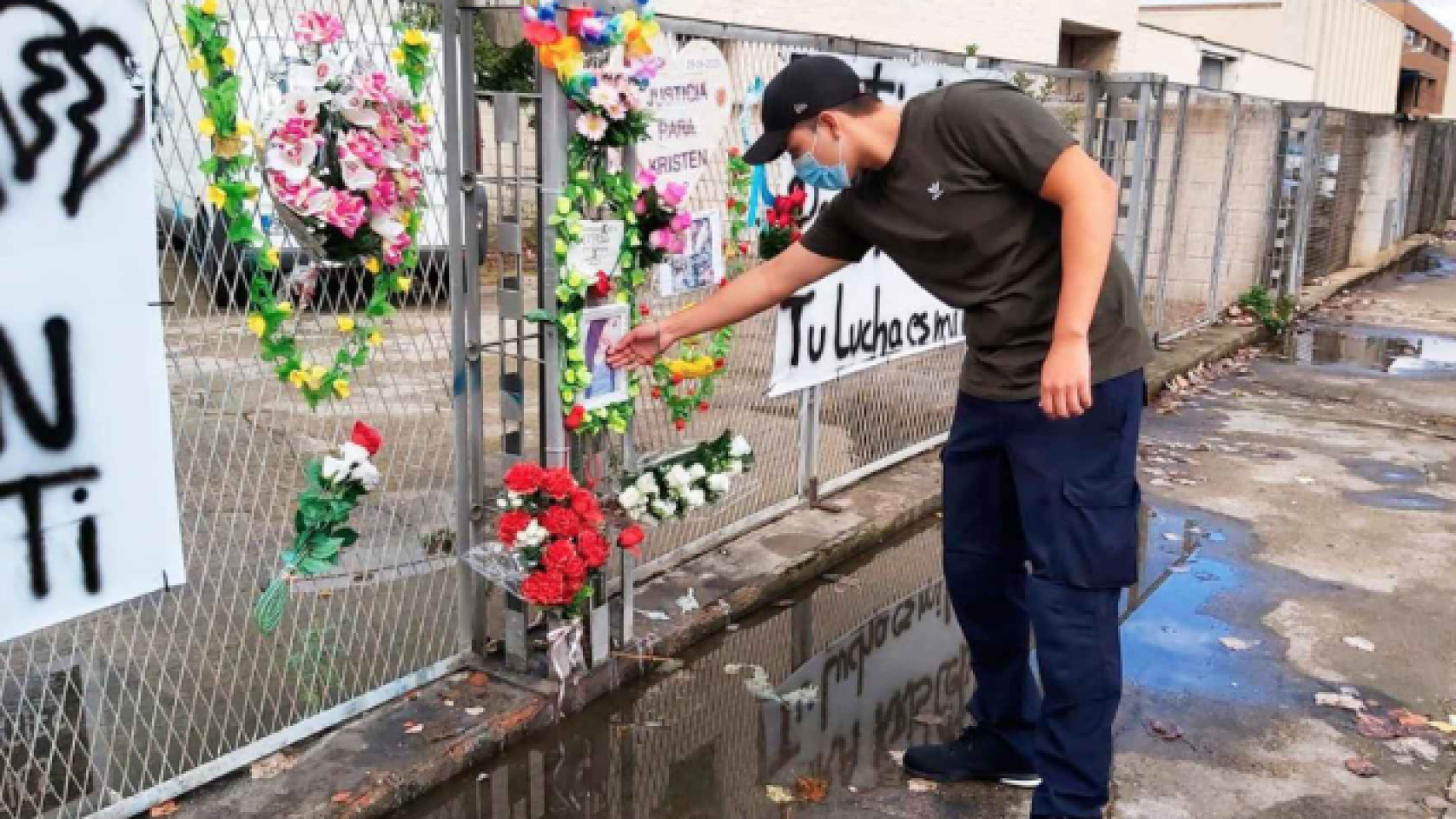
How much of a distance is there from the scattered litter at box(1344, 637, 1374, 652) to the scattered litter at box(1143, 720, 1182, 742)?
3.80 ft

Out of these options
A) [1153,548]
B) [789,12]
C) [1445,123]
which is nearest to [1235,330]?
[1153,548]

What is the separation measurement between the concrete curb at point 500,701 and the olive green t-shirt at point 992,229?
5.50 ft

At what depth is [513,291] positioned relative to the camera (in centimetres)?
357

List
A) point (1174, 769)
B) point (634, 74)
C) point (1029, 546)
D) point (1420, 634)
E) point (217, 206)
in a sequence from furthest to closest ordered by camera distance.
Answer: point (1420, 634) → point (1174, 769) → point (634, 74) → point (1029, 546) → point (217, 206)

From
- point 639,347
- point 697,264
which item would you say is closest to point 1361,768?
point 639,347

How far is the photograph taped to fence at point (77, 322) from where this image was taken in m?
2.44

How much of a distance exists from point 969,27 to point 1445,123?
10.9 meters

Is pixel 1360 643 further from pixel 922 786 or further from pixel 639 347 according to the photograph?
pixel 639 347

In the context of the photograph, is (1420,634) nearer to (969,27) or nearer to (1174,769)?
(1174,769)

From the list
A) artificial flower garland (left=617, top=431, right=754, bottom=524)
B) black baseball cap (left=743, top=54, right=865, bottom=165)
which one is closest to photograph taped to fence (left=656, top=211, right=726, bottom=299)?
artificial flower garland (left=617, top=431, right=754, bottom=524)

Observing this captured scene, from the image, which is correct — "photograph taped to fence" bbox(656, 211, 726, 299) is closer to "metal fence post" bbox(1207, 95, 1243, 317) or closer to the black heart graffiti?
the black heart graffiti

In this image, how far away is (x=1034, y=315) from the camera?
9.72ft

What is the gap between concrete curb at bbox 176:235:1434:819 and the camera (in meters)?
3.13

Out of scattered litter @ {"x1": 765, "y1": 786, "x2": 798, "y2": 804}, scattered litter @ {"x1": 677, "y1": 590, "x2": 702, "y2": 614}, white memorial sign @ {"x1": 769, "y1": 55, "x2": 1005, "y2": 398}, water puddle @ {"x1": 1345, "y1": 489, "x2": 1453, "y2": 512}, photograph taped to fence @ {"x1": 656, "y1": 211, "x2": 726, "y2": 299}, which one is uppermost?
photograph taped to fence @ {"x1": 656, "y1": 211, "x2": 726, "y2": 299}
